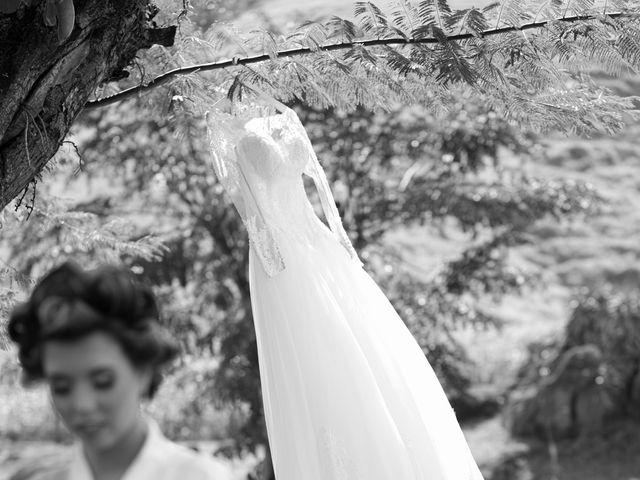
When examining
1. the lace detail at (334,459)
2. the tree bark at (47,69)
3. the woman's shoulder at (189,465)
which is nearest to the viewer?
the woman's shoulder at (189,465)

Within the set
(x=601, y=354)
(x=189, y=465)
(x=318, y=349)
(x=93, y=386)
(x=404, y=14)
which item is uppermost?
(x=404, y=14)

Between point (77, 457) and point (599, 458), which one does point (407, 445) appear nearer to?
point (77, 457)

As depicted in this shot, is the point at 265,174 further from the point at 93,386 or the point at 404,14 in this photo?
the point at 93,386

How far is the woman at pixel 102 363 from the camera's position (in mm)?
1088

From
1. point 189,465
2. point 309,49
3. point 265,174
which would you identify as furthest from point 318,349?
point 189,465

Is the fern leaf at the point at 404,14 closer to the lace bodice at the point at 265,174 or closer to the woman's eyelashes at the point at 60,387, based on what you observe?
the lace bodice at the point at 265,174

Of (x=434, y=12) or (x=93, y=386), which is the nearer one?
(x=93, y=386)

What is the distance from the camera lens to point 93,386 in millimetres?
1102

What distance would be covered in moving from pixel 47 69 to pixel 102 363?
3.31 ft

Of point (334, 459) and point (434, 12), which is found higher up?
point (434, 12)

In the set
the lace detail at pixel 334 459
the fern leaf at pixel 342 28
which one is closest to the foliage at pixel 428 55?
the fern leaf at pixel 342 28

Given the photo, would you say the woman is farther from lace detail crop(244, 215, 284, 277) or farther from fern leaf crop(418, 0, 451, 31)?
lace detail crop(244, 215, 284, 277)

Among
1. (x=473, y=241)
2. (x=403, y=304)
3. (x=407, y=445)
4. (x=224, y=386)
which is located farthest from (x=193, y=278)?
(x=407, y=445)

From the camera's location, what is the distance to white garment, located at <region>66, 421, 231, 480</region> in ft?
3.55
